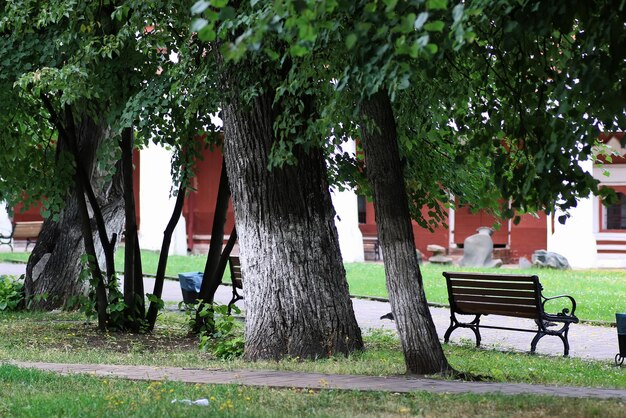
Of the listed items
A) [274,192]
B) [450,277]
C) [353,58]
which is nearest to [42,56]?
[274,192]

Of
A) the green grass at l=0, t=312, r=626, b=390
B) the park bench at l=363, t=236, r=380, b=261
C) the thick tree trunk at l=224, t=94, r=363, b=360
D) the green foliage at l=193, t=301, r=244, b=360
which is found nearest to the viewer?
the green grass at l=0, t=312, r=626, b=390

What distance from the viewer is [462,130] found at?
347 inches

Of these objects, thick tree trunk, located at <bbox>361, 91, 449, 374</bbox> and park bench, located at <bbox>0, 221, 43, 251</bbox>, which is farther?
park bench, located at <bbox>0, 221, 43, 251</bbox>

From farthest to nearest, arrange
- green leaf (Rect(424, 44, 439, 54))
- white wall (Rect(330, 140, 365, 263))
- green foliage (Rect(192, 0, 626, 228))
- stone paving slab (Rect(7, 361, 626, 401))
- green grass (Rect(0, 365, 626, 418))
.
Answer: white wall (Rect(330, 140, 365, 263)) < stone paving slab (Rect(7, 361, 626, 401)) < green grass (Rect(0, 365, 626, 418)) < green foliage (Rect(192, 0, 626, 228)) < green leaf (Rect(424, 44, 439, 54))

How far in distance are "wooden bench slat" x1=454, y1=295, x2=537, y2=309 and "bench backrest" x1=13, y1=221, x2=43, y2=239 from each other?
73.7 ft

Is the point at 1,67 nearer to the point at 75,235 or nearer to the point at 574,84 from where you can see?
the point at 75,235

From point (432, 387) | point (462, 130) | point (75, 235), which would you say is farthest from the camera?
point (75, 235)

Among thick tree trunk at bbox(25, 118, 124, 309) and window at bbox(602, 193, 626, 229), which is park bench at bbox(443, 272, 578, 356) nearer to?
thick tree trunk at bbox(25, 118, 124, 309)

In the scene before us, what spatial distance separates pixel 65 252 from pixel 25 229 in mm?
18332

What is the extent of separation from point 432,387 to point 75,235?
9264 mm

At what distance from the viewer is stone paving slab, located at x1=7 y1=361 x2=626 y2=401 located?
781cm

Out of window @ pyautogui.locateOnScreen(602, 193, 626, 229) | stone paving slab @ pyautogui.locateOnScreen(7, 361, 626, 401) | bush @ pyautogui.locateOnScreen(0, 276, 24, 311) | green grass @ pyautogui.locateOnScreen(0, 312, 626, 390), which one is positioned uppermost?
window @ pyautogui.locateOnScreen(602, 193, 626, 229)

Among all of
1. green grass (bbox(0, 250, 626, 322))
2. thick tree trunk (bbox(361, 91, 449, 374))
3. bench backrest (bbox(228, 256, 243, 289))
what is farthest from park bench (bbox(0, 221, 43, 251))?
thick tree trunk (bbox(361, 91, 449, 374))

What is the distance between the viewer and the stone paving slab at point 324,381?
7812 mm
